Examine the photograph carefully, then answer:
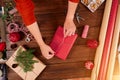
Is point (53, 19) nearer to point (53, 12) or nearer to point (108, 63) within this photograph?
point (53, 12)

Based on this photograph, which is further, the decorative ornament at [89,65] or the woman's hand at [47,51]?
the decorative ornament at [89,65]

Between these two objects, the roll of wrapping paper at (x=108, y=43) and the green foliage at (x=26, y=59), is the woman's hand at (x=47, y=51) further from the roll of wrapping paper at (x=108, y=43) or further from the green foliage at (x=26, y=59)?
the roll of wrapping paper at (x=108, y=43)

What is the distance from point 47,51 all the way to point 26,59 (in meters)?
0.16

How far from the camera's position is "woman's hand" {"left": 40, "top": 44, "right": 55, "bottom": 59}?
4.96 ft

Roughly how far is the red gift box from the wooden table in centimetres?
4

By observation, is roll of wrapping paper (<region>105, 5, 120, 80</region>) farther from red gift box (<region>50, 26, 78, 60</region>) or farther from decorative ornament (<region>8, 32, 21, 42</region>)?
decorative ornament (<region>8, 32, 21, 42</region>)

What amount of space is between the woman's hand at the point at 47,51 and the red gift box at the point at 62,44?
0.22 ft

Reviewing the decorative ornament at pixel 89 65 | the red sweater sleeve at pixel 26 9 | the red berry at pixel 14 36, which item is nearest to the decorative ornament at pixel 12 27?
the red berry at pixel 14 36

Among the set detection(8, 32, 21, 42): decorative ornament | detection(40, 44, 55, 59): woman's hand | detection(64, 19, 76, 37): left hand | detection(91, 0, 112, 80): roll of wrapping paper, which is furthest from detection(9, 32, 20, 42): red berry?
detection(91, 0, 112, 80): roll of wrapping paper

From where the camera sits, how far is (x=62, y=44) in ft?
5.38

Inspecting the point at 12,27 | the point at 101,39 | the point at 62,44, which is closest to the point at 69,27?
the point at 62,44

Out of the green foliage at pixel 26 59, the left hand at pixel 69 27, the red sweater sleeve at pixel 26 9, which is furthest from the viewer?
the green foliage at pixel 26 59

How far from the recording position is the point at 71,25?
1.47m

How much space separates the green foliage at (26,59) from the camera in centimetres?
159
